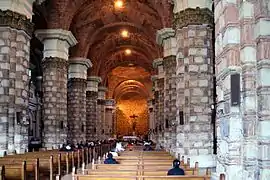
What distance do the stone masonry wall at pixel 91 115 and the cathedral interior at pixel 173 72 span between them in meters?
0.10

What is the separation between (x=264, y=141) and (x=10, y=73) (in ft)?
35.5

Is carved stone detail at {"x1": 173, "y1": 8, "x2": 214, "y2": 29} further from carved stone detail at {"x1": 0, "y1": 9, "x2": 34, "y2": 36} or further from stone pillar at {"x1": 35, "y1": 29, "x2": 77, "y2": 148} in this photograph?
stone pillar at {"x1": 35, "y1": 29, "x2": 77, "y2": 148}

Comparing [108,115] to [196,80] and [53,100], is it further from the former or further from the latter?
[196,80]

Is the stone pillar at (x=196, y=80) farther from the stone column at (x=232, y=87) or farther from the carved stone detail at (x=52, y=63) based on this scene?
the carved stone detail at (x=52, y=63)

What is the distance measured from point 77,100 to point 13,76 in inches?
517

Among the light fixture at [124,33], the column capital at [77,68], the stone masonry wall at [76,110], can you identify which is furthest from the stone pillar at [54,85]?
the light fixture at [124,33]

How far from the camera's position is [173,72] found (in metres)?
21.0

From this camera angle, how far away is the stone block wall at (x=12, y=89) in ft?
47.8

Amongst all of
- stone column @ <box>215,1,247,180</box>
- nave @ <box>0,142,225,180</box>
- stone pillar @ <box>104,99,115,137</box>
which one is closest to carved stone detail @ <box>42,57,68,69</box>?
nave @ <box>0,142,225,180</box>

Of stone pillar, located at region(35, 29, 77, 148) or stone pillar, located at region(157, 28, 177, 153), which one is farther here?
stone pillar, located at region(35, 29, 77, 148)

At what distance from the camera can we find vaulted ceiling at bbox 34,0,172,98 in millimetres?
22938

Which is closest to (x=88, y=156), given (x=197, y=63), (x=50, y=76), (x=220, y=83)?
(x=50, y=76)

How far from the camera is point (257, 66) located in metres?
6.99

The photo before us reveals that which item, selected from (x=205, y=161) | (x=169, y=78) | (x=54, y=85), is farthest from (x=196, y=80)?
(x=54, y=85)
